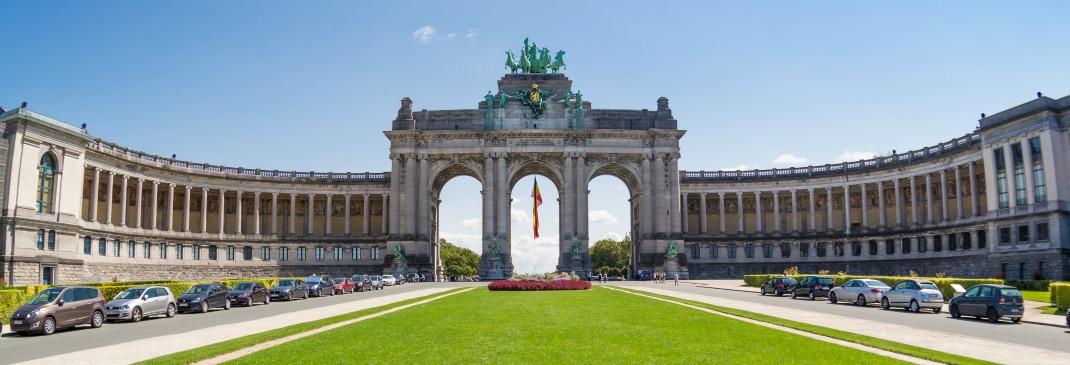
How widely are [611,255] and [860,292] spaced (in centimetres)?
12218

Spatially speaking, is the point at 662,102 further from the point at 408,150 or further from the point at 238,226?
the point at 238,226

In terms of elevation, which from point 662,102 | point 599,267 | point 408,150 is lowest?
point 599,267

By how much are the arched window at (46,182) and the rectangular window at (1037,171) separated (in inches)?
3298

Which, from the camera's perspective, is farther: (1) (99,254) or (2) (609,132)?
(2) (609,132)

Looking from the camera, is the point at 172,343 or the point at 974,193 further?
the point at 974,193

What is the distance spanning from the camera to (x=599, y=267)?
16638 centimetres

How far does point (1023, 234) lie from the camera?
66062 mm

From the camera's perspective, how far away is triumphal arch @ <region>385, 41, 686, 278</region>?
317 ft

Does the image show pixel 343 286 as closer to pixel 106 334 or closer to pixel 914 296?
pixel 106 334

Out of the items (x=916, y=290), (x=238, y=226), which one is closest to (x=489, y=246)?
(x=238, y=226)

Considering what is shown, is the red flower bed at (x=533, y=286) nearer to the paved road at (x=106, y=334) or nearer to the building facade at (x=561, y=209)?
the paved road at (x=106, y=334)

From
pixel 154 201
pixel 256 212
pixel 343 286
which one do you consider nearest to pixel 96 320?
pixel 343 286

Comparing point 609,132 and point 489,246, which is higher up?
point 609,132

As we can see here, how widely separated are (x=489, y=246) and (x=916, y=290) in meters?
62.7
